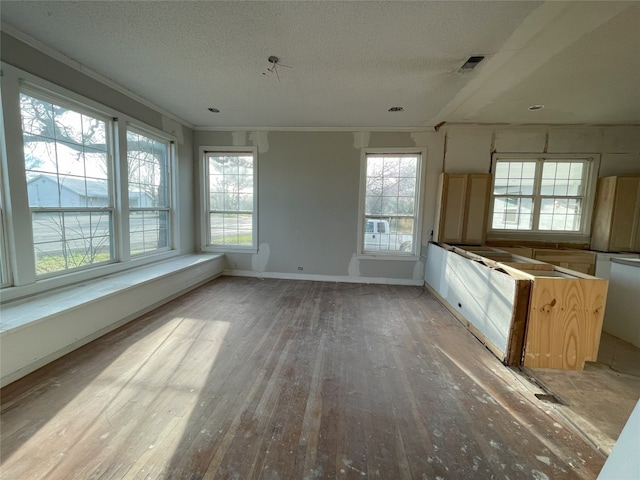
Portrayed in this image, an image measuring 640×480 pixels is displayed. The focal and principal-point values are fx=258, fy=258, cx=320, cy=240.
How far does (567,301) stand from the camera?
217 cm

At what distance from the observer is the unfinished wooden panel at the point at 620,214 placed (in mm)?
3885

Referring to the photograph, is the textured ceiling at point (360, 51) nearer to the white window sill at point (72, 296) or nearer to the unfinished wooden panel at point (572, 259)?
the unfinished wooden panel at point (572, 259)

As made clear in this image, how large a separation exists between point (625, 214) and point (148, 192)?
7231mm

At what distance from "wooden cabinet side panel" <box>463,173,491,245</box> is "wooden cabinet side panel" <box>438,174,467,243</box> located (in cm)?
9

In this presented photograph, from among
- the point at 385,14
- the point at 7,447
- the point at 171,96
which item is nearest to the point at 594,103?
the point at 385,14

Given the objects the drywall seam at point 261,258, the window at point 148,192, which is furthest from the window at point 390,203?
the window at point 148,192

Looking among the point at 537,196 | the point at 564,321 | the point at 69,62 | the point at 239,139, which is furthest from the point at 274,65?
the point at 537,196

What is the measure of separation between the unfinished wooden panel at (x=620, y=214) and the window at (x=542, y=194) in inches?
8.0

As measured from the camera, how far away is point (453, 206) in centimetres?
416

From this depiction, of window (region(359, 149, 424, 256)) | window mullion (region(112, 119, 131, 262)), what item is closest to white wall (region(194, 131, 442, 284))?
window (region(359, 149, 424, 256))

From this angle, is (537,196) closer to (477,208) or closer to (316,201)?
(477,208)

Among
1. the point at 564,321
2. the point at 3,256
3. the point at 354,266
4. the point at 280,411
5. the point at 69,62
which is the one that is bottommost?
the point at 280,411

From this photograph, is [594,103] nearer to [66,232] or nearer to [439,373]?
[439,373]

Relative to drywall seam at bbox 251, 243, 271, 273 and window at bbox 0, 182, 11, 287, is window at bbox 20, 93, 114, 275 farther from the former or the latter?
drywall seam at bbox 251, 243, 271, 273
